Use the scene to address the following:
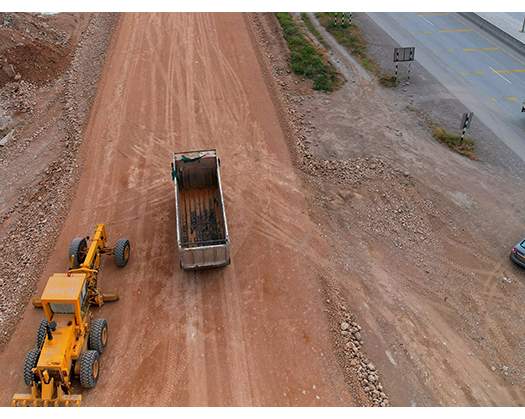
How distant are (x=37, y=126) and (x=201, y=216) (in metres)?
9.40

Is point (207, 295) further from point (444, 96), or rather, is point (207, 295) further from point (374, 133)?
point (444, 96)

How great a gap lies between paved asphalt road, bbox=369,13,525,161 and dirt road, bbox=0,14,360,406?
889cm

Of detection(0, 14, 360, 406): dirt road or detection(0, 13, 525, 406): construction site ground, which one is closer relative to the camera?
detection(0, 14, 360, 406): dirt road

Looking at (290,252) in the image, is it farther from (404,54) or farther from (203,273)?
(404,54)

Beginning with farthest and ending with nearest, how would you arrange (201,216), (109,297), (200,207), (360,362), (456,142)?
(456,142)
(200,207)
(201,216)
(109,297)
(360,362)

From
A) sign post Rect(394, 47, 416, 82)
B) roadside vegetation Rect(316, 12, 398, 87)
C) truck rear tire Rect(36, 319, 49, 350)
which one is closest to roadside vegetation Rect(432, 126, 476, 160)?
roadside vegetation Rect(316, 12, 398, 87)

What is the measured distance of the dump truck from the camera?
13383 mm

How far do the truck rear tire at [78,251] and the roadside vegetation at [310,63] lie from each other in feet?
43.0

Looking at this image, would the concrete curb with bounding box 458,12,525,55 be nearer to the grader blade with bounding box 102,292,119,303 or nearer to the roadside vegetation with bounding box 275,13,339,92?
the roadside vegetation with bounding box 275,13,339,92

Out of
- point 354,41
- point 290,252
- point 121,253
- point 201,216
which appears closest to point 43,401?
point 121,253

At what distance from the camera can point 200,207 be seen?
51.3ft

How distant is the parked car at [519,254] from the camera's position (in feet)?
47.8

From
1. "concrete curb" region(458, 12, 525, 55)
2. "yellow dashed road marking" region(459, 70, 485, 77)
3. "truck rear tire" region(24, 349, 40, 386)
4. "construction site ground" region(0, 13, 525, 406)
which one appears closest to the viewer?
"truck rear tire" region(24, 349, 40, 386)

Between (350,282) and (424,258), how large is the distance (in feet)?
8.52
